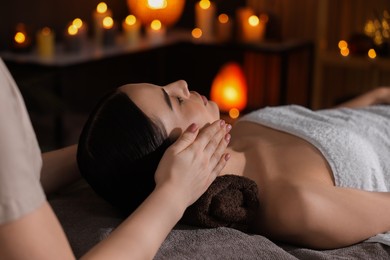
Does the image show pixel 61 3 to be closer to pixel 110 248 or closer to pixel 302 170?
pixel 302 170

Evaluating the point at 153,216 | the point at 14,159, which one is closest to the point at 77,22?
the point at 153,216

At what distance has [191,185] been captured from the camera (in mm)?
1322

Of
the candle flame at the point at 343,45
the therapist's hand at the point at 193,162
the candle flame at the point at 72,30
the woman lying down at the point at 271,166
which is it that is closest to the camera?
the therapist's hand at the point at 193,162

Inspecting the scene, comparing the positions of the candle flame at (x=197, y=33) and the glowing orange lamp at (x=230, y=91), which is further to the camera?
the candle flame at (x=197, y=33)

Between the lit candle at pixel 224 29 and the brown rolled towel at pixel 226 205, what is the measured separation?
272 centimetres

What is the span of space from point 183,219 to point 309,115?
0.58m

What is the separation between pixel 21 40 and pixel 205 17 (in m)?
1.12

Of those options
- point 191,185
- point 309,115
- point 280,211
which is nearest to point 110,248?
point 191,185

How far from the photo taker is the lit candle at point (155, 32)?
→ 415cm

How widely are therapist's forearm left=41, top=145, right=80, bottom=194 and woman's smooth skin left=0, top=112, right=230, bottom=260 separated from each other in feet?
1.24

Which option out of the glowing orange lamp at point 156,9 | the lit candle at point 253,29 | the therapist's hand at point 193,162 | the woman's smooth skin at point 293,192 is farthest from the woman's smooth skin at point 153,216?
the lit candle at point 253,29

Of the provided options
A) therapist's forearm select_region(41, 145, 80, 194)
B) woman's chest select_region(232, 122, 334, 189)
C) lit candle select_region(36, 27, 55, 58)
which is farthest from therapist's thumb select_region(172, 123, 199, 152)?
lit candle select_region(36, 27, 55, 58)

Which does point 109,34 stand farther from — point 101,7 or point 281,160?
point 281,160

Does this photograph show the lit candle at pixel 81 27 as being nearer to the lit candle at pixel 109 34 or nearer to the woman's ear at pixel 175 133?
the lit candle at pixel 109 34
